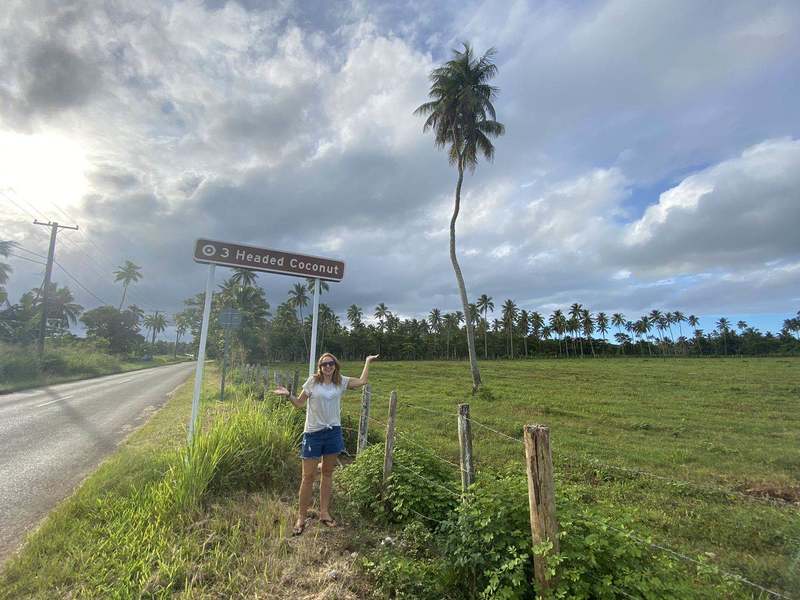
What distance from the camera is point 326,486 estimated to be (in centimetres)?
429

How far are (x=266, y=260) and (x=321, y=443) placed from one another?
117 inches

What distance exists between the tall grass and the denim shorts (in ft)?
3.60

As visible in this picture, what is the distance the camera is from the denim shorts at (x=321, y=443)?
13.9ft

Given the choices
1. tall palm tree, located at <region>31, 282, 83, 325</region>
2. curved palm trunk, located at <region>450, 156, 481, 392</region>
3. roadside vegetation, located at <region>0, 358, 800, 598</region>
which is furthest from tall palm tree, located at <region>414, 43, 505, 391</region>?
tall palm tree, located at <region>31, 282, 83, 325</region>

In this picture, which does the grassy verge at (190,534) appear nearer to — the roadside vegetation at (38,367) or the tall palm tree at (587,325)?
the roadside vegetation at (38,367)

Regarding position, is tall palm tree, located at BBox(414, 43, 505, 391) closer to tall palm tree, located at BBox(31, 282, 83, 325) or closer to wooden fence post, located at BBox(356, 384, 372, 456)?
wooden fence post, located at BBox(356, 384, 372, 456)

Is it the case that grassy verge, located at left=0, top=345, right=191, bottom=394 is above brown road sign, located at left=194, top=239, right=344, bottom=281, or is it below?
below

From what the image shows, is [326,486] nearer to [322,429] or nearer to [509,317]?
[322,429]

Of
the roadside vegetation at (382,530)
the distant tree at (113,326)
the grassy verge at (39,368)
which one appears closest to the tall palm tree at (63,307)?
the distant tree at (113,326)

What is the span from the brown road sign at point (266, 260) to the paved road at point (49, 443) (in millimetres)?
3483

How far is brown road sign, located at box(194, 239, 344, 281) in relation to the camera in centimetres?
584

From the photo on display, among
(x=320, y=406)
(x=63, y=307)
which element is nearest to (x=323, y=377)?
(x=320, y=406)

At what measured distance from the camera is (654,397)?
18641mm

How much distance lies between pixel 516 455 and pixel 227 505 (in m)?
5.61
